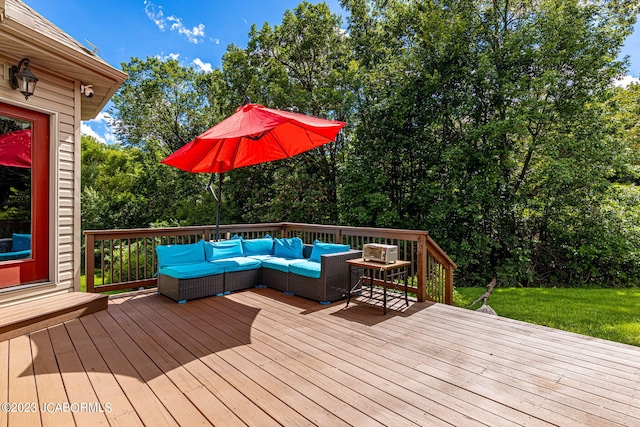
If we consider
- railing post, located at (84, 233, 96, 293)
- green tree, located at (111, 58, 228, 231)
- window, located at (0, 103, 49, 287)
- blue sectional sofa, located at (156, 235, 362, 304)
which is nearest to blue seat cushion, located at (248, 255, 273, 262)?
blue sectional sofa, located at (156, 235, 362, 304)

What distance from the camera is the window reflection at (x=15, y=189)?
11.6ft

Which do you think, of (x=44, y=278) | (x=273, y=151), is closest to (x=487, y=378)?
(x=273, y=151)

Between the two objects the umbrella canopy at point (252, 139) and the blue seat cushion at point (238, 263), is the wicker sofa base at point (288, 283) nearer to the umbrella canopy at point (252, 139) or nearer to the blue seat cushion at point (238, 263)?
the blue seat cushion at point (238, 263)

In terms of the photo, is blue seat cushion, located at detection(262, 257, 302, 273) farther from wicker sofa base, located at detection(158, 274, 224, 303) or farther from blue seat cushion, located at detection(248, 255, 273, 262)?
wicker sofa base, located at detection(158, 274, 224, 303)

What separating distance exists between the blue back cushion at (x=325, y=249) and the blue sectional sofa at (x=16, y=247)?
132 inches

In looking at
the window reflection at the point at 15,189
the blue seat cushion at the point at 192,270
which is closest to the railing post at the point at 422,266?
the blue seat cushion at the point at 192,270

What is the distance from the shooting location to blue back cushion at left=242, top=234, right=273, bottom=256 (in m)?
5.44

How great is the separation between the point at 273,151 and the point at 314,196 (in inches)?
190

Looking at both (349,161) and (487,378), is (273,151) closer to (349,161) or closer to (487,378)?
(487,378)

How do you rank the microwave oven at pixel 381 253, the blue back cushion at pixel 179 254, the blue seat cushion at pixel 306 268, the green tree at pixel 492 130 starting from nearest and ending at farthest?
1. the microwave oven at pixel 381 253
2. the blue seat cushion at pixel 306 268
3. the blue back cushion at pixel 179 254
4. the green tree at pixel 492 130

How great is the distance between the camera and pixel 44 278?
3828 mm

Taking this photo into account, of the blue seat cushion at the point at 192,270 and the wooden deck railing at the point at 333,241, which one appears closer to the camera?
the blue seat cushion at the point at 192,270

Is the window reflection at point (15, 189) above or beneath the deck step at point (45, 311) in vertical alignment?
above

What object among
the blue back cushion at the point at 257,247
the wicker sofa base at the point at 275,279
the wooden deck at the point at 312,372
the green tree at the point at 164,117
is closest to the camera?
the wooden deck at the point at 312,372
